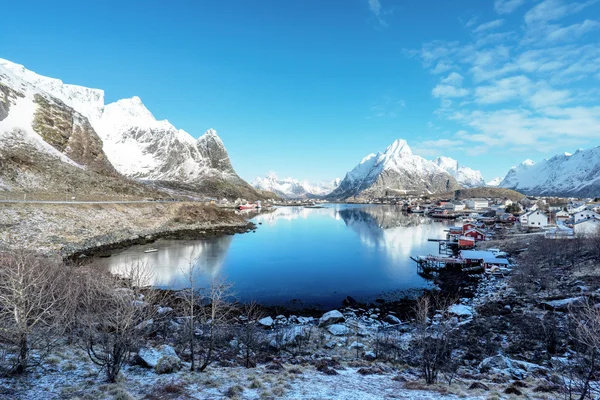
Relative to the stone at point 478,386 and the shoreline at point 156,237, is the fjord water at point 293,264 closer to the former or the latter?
the shoreline at point 156,237

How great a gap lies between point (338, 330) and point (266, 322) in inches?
236

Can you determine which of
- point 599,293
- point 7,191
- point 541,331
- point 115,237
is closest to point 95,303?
point 541,331

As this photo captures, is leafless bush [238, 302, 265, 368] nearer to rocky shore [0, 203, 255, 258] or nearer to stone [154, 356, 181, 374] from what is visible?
stone [154, 356, 181, 374]

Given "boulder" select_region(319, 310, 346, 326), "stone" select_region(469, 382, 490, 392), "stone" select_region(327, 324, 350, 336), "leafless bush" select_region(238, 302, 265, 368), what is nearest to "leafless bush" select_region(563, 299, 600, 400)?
"stone" select_region(469, 382, 490, 392)

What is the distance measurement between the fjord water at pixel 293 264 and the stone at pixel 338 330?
278 inches

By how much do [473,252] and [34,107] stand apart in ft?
428

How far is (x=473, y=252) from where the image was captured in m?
46.7

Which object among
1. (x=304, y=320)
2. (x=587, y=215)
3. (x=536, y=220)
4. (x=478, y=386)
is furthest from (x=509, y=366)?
(x=536, y=220)

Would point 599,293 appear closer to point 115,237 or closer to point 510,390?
point 510,390

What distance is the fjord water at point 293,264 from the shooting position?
34062 mm

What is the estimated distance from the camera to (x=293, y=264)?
155ft

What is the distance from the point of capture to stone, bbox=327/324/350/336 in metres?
22.1

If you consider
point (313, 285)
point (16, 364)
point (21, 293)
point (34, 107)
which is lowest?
point (313, 285)

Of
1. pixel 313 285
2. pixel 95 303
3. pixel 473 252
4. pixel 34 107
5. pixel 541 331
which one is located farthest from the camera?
pixel 34 107
